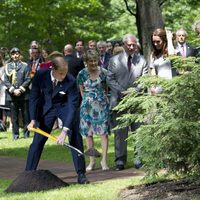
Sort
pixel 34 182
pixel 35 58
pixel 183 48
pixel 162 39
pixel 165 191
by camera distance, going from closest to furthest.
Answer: pixel 165 191 < pixel 34 182 < pixel 162 39 < pixel 183 48 < pixel 35 58

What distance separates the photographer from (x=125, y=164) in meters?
13.5

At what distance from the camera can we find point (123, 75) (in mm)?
13219

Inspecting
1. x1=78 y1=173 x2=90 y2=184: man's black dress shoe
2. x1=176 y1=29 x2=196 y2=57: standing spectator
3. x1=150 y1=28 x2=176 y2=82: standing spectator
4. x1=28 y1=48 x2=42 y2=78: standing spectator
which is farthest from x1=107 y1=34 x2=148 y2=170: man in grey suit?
x1=28 y1=48 x2=42 y2=78: standing spectator

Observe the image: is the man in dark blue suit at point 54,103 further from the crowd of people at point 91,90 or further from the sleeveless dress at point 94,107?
the sleeveless dress at point 94,107

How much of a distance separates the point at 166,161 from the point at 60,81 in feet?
8.19

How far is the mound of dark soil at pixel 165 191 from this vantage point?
9.31 meters

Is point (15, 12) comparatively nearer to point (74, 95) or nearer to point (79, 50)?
point (79, 50)

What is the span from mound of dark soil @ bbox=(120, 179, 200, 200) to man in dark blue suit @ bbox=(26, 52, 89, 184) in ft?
3.96

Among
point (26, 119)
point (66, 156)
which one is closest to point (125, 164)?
point (66, 156)

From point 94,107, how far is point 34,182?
3148mm

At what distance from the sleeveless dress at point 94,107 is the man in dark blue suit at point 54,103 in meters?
2.21

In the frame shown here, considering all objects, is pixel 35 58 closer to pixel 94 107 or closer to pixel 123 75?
pixel 94 107

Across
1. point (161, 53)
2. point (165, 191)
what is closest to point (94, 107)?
point (161, 53)

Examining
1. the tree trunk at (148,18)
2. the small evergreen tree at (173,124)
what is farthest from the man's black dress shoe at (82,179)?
the tree trunk at (148,18)
